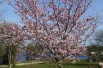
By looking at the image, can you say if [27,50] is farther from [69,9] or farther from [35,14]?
[69,9]

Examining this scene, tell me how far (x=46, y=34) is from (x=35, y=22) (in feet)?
2.16

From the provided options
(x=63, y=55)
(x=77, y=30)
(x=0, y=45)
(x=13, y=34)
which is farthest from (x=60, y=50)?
(x=0, y=45)

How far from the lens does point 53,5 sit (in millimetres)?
11773

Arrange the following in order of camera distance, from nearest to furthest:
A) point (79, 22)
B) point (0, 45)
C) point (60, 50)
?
1. point (60, 50)
2. point (79, 22)
3. point (0, 45)

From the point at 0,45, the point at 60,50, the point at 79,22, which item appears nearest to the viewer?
the point at 60,50

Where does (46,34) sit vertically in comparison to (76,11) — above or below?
below

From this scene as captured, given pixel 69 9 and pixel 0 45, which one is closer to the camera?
pixel 69 9

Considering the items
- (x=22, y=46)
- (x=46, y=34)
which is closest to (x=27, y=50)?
(x=22, y=46)

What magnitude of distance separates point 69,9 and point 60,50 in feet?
6.00

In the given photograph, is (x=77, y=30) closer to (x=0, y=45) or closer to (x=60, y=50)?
(x=60, y=50)

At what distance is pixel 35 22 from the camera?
11.4m

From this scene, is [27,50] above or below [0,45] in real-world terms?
below

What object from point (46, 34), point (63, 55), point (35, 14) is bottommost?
point (63, 55)

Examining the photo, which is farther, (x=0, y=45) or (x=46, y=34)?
(x=0, y=45)
